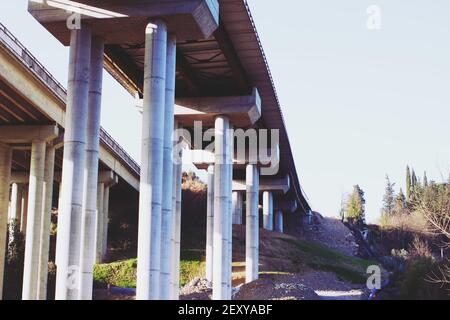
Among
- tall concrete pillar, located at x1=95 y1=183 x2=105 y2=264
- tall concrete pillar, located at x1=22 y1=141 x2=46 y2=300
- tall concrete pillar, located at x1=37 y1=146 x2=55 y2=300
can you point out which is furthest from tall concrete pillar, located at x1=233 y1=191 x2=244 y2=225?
tall concrete pillar, located at x1=22 y1=141 x2=46 y2=300

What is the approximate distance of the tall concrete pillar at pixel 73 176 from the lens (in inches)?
1073

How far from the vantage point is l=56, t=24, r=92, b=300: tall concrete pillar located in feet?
89.5

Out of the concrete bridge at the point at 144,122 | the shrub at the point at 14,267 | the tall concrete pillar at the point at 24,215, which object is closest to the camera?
the concrete bridge at the point at 144,122

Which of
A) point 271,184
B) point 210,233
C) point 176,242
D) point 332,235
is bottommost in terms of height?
point 176,242

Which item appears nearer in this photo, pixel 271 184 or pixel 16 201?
pixel 16 201

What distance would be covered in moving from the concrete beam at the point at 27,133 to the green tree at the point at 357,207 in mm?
62625

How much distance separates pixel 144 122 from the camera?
29219 mm

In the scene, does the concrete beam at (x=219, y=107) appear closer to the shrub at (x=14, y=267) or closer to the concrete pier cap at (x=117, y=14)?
the concrete pier cap at (x=117, y=14)

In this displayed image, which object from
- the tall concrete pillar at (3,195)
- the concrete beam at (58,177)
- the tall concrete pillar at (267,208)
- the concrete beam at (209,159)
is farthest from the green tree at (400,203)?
the tall concrete pillar at (3,195)

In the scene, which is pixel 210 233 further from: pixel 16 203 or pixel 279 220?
pixel 279 220

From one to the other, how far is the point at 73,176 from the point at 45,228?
2346 centimetres

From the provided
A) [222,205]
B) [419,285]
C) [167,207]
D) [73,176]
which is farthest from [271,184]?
[73,176]

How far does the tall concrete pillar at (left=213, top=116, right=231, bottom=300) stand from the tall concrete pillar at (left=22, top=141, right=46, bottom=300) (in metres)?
11.3

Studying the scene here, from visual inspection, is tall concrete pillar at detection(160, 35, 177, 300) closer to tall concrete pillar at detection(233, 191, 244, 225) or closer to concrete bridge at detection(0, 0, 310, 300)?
concrete bridge at detection(0, 0, 310, 300)
